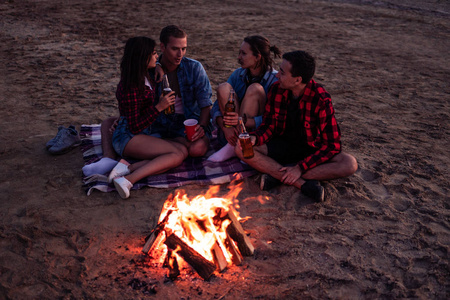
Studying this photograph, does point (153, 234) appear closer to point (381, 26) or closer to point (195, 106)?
point (195, 106)

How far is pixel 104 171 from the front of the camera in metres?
4.48

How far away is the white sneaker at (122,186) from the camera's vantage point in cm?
406

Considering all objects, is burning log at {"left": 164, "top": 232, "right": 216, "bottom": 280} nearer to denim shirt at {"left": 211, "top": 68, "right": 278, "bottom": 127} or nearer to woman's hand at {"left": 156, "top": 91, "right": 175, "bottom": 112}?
woman's hand at {"left": 156, "top": 91, "right": 175, "bottom": 112}

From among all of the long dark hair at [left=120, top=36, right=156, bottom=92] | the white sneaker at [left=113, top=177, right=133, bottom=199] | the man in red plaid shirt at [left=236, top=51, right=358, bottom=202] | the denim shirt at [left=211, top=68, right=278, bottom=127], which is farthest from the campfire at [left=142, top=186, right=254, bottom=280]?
the denim shirt at [left=211, top=68, right=278, bottom=127]

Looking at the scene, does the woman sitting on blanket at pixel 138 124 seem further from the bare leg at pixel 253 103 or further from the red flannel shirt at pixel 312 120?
the red flannel shirt at pixel 312 120

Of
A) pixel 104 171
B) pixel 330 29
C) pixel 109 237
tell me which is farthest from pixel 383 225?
pixel 330 29

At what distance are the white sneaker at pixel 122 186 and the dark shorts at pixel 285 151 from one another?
1637 millimetres

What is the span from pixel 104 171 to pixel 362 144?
3.38 m

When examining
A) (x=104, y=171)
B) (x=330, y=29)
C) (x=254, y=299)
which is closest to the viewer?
(x=254, y=299)

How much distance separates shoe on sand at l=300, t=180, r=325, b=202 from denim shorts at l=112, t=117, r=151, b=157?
80.0 inches

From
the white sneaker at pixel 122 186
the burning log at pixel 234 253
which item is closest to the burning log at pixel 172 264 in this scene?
the burning log at pixel 234 253

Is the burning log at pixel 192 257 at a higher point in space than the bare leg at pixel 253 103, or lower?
lower

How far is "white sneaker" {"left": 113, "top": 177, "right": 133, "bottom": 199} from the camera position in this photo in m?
4.06

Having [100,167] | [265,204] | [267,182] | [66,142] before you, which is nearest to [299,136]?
[267,182]
